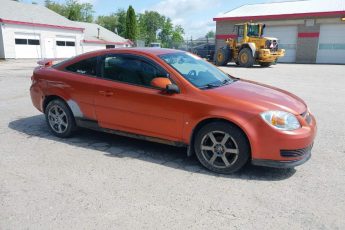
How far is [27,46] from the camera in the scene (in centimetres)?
2966

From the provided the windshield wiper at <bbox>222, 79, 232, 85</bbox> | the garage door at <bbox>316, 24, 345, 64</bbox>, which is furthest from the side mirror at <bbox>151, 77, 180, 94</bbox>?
the garage door at <bbox>316, 24, 345, 64</bbox>

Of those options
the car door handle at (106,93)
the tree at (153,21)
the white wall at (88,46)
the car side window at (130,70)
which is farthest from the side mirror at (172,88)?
the tree at (153,21)

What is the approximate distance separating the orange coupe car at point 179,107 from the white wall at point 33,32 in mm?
26150

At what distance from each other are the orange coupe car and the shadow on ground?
192mm

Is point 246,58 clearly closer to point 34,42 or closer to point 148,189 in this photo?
point 148,189

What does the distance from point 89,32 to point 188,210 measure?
4528cm

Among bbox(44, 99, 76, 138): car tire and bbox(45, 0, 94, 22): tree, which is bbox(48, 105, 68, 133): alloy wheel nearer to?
bbox(44, 99, 76, 138): car tire

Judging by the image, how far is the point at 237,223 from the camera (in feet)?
8.97

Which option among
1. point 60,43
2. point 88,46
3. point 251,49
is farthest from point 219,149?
point 88,46

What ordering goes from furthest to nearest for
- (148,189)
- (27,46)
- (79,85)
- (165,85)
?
(27,46) → (79,85) → (165,85) → (148,189)

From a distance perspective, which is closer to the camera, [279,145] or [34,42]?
[279,145]

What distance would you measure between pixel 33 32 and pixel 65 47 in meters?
4.75

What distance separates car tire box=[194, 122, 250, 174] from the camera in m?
3.58

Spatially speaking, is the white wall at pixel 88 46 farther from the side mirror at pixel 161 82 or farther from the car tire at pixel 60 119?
the side mirror at pixel 161 82
